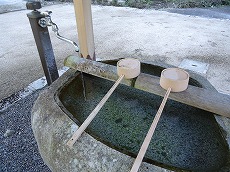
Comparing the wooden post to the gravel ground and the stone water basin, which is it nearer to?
the stone water basin

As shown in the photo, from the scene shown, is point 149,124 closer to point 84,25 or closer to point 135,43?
point 84,25

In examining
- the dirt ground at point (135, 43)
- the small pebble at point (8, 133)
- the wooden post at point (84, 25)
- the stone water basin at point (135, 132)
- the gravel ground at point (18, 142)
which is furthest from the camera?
the dirt ground at point (135, 43)

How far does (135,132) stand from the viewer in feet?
4.90

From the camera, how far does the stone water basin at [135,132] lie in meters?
0.90

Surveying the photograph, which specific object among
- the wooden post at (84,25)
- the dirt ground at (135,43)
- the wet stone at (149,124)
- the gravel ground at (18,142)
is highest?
the wooden post at (84,25)

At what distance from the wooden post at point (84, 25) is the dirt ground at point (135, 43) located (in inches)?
64.2

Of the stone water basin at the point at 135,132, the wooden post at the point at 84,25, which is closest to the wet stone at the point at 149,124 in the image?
the stone water basin at the point at 135,132

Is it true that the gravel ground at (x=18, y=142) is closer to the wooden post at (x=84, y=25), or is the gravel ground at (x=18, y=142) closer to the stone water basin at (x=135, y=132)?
the stone water basin at (x=135, y=132)

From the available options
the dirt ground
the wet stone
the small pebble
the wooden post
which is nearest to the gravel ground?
the small pebble

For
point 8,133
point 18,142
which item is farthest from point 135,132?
point 8,133

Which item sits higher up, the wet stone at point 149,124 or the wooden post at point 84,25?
the wooden post at point 84,25

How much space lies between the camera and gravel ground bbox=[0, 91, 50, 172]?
5.84 ft

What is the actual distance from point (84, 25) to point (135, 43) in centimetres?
262

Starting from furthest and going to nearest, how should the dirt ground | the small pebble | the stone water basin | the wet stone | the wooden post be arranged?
1. the dirt ground
2. the small pebble
3. the wooden post
4. the wet stone
5. the stone water basin
